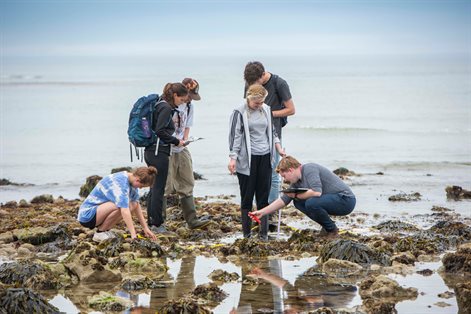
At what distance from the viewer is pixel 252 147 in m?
11.0

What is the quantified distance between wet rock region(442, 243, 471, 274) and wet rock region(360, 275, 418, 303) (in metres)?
0.92

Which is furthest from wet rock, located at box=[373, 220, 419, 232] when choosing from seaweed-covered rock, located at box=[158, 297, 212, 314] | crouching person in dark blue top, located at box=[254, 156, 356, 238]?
seaweed-covered rock, located at box=[158, 297, 212, 314]

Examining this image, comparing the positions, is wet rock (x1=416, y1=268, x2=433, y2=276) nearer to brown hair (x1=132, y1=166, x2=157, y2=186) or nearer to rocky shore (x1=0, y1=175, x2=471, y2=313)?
rocky shore (x1=0, y1=175, x2=471, y2=313)

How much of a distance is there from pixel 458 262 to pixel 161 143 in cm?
413

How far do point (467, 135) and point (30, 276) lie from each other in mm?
27695

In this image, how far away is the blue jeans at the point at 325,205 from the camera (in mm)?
10930

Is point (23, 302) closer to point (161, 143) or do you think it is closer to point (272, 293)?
point (272, 293)

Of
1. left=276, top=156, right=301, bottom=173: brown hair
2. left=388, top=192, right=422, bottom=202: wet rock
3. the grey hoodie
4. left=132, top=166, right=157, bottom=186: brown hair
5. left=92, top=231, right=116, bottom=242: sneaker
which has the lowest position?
left=388, top=192, right=422, bottom=202: wet rock

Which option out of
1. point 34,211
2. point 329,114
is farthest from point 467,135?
point 34,211

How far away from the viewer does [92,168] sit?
2461 centimetres

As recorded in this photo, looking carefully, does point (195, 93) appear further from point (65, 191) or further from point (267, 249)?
point (65, 191)

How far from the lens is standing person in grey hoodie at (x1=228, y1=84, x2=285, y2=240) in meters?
10.9

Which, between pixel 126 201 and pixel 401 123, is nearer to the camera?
pixel 126 201

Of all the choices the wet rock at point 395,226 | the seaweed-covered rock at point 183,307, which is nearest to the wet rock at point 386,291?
the seaweed-covered rock at point 183,307
